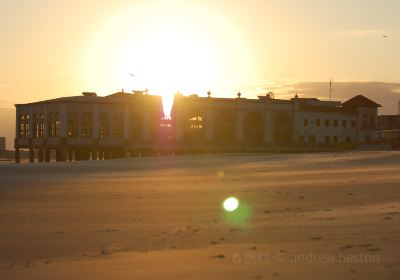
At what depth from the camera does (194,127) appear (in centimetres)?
9725

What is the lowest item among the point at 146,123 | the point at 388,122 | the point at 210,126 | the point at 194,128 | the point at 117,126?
the point at 194,128

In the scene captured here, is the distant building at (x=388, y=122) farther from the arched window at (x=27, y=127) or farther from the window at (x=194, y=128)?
the arched window at (x=27, y=127)

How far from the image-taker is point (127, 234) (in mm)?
11695

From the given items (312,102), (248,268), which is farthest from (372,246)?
(312,102)

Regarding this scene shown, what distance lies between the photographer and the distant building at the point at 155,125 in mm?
89625

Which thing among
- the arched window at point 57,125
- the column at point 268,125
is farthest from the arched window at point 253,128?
the arched window at point 57,125

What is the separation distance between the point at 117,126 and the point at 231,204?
78869 mm

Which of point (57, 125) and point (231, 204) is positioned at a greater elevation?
point (57, 125)

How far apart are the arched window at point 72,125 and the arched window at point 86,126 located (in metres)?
0.93

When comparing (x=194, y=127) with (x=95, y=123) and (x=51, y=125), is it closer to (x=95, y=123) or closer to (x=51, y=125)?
(x=95, y=123)

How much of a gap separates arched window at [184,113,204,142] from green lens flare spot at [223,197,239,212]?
77.9m

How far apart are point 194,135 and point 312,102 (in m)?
31.5

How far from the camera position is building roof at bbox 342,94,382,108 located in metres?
118

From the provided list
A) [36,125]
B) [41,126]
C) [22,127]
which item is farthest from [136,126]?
[22,127]
